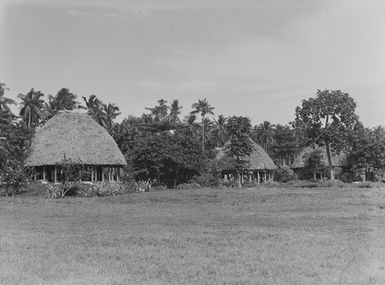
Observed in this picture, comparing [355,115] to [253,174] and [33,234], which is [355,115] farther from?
[33,234]

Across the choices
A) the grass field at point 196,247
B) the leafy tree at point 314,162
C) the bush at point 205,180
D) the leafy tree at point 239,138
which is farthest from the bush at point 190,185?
the leafy tree at point 314,162

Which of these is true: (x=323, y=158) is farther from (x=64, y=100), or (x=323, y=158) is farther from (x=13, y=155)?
(x=13, y=155)

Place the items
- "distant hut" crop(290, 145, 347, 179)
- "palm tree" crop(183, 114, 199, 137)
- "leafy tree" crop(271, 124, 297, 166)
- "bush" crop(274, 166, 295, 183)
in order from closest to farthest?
1. "distant hut" crop(290, 145, 347, 179)
2. "bush" crop(274, 166, 295, 183)
3. "palm tree" crop(183, 114, 199, 137)
4. "leafy tree" crop(271, 124, 297, 166)

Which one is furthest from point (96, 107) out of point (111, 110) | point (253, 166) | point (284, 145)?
point (284, 145)

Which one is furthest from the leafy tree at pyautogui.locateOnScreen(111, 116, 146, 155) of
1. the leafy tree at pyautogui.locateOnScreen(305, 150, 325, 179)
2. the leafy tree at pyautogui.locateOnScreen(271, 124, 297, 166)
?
the leafy tree at pyautogui.locateOnScreen(271, 124, 297, 166)

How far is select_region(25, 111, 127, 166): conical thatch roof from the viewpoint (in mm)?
34656

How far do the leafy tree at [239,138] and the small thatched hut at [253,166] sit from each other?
236cm

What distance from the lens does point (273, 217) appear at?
16688mm

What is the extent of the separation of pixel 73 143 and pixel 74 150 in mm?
946

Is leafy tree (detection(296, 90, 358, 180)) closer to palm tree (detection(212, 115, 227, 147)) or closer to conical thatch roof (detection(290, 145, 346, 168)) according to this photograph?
conical thatch roof (detection(290, 145, 346, 168))

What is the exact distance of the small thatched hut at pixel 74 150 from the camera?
3450 centimetres

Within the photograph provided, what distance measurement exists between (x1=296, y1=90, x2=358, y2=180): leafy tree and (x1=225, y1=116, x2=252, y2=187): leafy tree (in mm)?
8605

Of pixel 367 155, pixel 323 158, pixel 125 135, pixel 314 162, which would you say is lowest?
pixel 314 162

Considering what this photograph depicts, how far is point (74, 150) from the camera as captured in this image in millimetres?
35094
